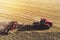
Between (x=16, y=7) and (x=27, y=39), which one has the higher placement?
(x=16, y=7)

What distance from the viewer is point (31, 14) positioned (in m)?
2.34

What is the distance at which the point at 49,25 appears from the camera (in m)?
1.96

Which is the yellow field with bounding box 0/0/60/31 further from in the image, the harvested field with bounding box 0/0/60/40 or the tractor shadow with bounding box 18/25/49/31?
the tractor shadow with bounding box 18/25/49/31

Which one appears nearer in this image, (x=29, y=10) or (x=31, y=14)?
(x=31, y=14)

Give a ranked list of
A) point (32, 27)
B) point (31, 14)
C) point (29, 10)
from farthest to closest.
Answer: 1. point (29, 10)
2. point (31, 14)
3. point (32, 27)

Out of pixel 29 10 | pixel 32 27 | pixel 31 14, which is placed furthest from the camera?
pixel 29 10

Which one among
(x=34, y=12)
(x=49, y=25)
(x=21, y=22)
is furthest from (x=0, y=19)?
(x=49, y=25)

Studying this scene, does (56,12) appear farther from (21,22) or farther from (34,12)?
(21,22)

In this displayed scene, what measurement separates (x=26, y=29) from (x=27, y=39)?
10.3 inches

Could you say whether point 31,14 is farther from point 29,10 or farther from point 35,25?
point 35,25

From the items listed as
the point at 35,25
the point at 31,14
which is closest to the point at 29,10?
the point at 31,14

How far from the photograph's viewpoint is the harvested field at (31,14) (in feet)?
5.55

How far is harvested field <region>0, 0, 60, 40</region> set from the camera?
1691mm

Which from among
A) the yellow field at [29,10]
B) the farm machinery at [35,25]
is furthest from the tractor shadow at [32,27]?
the yellow field at [29,10]
